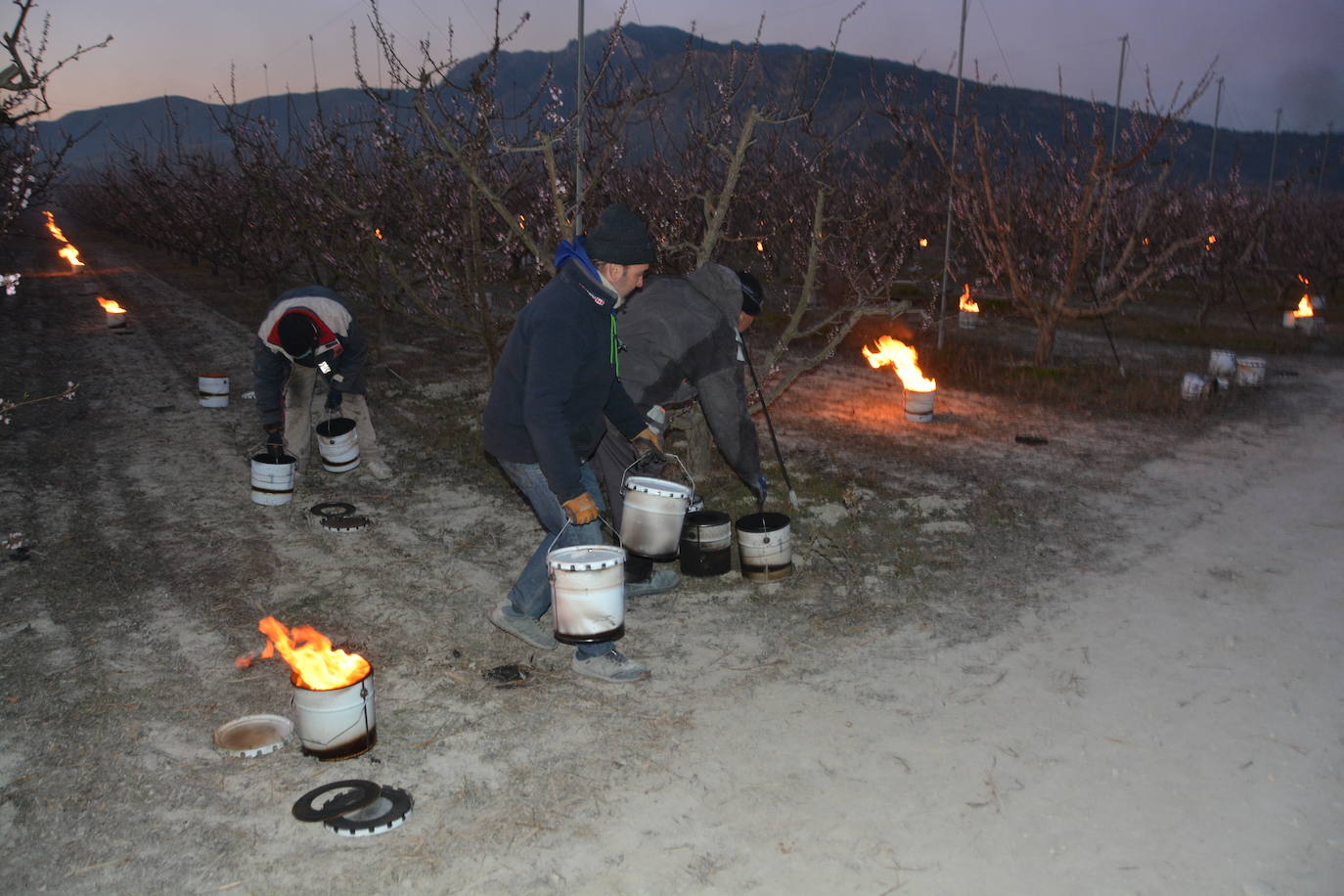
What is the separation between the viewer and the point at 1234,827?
11.3 ft

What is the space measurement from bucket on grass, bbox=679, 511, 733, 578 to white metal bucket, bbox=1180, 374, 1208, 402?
785cm

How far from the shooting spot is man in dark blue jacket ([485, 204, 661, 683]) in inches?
160

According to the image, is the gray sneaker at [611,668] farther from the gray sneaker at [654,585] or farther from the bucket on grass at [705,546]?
the bucket on grass at [705,546]

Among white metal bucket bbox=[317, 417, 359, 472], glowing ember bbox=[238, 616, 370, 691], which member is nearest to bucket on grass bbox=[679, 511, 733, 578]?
glowing ember bbox=[238, 616, 370, 691]

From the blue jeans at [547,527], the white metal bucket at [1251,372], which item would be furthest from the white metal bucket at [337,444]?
the white metal bucket at [1251,372]

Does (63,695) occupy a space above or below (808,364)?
below

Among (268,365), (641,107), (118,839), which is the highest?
(641,107)

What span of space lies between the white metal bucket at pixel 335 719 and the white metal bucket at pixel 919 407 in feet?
24.1

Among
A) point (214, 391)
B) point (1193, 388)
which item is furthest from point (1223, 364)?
point (214, 391)

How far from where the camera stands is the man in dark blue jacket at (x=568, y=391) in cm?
407

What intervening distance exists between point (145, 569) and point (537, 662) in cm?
274

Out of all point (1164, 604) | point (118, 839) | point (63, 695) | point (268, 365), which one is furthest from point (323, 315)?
point (1164, 604)

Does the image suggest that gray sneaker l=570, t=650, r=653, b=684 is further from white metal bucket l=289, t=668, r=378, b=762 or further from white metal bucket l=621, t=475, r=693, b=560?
white metal bucket l=289, t=668, r=378, b=762

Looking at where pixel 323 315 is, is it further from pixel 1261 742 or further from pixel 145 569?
pixel 1261 742
